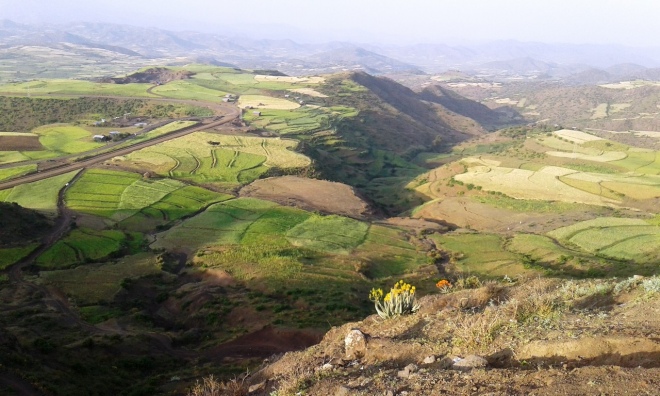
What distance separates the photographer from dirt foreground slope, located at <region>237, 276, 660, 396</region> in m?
7.50

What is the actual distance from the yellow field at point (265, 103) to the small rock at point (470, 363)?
10855cm

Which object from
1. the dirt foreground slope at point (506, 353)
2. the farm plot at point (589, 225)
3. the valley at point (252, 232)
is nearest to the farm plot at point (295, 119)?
the valley at point (252, 232)

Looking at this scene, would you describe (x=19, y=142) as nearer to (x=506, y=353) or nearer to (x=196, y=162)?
(x=196, y=162)

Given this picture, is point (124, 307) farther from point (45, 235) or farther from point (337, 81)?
point (337, 81)

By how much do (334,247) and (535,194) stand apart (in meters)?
34.6

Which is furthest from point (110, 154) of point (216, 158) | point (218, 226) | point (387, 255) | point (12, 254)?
point (387, 255)

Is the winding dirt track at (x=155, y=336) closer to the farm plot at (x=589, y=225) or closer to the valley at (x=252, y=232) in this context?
the valley at (x=252, y=232)

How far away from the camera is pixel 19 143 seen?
71.2 meters

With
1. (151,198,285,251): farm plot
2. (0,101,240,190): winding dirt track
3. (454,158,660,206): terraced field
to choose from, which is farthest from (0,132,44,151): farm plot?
(454,158,660,206): terraced field

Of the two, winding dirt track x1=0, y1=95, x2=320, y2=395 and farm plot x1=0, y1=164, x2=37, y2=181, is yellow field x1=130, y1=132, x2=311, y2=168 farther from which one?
winding dirt track x1=0, y1=95, x2=320, y2=395

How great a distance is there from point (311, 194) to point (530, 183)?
32008 mm

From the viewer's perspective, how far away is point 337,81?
152000 mm

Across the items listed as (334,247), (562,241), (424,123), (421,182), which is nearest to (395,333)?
(334,247)

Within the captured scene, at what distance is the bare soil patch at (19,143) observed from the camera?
6912 centimetres
